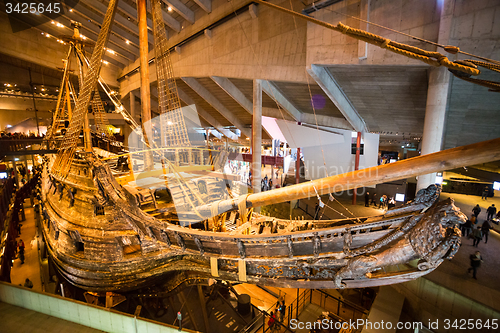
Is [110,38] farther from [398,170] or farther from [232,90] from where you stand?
[398,170]

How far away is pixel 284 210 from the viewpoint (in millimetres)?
10898

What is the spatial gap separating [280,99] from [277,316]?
9484 mm

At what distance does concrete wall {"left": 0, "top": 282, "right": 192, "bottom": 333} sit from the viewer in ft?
12.1

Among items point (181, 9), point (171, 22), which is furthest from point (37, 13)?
point (181, 9)

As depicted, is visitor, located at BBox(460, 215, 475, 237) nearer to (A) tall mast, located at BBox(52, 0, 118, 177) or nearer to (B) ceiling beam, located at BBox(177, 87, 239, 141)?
(A) tall mast, located at BBox(52, 0, 118, 177)

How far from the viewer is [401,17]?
564cm

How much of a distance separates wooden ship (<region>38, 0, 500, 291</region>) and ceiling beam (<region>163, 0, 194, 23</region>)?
27.4 feet

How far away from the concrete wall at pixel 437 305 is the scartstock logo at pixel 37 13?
17.8 m

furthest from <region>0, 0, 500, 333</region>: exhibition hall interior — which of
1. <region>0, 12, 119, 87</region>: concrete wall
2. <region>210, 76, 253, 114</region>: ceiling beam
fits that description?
<region>0, 12, 119, 87</region>: concrete wall

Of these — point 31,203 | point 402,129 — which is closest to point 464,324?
point 402,129

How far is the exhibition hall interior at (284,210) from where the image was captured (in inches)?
122

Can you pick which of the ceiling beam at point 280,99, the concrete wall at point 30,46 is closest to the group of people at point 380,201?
the ceiling beam at point 280,99

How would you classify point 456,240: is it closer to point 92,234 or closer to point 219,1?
point 92,234

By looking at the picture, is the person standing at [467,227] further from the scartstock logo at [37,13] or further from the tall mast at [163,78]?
the scartstock logo at [37,13]
